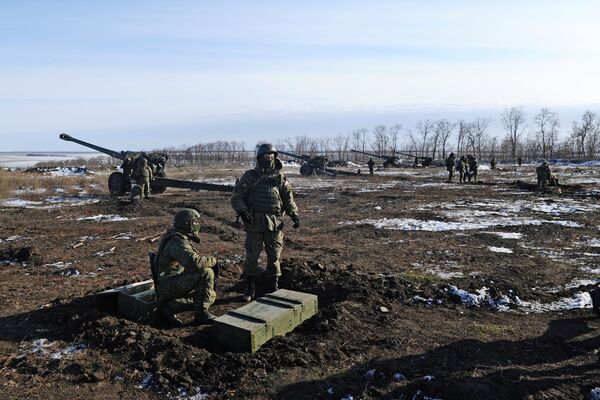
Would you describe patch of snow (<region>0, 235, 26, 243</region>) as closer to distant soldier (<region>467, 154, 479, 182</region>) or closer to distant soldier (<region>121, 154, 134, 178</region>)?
distant soldier (<region>121, 154, 134, 178</region>)

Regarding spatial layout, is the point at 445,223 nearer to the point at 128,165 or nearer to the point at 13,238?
the point at 13,238

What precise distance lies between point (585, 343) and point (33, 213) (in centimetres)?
1530

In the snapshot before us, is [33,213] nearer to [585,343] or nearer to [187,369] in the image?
[187,369]

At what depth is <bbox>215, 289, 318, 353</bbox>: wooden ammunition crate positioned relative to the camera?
4250 mm

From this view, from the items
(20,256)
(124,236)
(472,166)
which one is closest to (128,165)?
(124,236)

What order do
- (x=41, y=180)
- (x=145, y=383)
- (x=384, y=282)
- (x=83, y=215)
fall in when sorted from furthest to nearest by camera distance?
(x=41, y=180)
(x=83, y=215)
(x=384, y=282)
(x=145, y=383)

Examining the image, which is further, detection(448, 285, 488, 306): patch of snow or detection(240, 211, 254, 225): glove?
detection(448, 285, 488, 306): patch of snow

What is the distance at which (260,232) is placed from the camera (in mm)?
5734

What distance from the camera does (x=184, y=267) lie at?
191 inches

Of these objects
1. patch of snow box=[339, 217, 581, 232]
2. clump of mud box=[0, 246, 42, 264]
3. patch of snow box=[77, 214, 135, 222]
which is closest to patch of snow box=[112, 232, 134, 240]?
clump of mud box=[0, 246, 42, 264]

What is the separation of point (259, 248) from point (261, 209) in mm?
477

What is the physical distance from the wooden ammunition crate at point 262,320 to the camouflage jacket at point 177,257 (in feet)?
1.95

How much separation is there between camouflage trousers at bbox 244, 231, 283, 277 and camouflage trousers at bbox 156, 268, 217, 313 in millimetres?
800

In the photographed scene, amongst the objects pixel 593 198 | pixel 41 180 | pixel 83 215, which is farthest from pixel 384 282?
pixel 41 180
